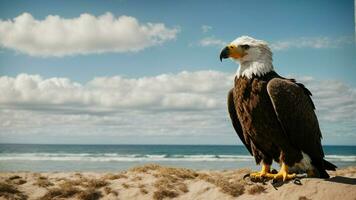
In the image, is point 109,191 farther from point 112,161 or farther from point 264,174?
point 112,161

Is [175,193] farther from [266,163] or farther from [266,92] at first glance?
[266,92]

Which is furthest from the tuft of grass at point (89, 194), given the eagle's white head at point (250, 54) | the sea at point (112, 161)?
the sea at point (112, 161)

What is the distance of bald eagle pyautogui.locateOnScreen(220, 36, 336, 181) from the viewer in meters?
5.86

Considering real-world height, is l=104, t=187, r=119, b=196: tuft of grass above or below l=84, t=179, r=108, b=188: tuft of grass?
below

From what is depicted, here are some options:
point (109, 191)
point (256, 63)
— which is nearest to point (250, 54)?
point (256, 63)

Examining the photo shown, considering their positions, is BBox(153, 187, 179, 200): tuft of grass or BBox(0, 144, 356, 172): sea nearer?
BBox(153, 187, 179, 200): tuft of grass

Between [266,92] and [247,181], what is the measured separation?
14.5 feet

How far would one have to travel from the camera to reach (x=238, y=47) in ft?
20.0

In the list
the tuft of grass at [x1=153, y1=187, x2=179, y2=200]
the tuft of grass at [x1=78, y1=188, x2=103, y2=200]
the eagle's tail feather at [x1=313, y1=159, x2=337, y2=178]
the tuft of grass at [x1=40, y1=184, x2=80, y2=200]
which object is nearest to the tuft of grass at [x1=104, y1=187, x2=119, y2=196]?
the tuft of grass at [x1=78, y1=188, x2=103, y2=200]

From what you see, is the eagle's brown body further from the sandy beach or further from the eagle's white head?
the sandy beach

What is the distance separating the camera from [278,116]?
5824 millimetres

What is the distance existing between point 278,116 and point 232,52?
120 centimetres

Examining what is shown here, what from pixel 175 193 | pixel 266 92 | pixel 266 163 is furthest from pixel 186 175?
pixel 266 92

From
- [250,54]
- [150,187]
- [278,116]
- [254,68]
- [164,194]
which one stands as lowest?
[164,194]
